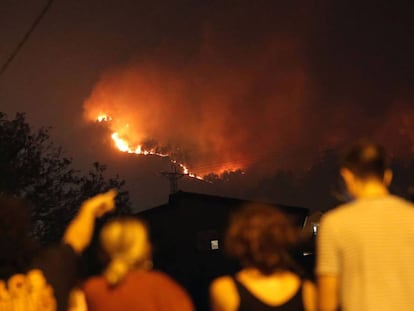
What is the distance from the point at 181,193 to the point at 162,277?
29.0 metres

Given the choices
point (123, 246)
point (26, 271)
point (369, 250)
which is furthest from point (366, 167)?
point (26, 271)

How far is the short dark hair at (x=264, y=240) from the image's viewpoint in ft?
12.2

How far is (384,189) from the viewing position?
11.7 feet

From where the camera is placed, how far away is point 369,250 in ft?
11.2

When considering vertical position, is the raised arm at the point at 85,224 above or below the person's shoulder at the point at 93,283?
above

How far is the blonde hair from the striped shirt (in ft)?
3.28

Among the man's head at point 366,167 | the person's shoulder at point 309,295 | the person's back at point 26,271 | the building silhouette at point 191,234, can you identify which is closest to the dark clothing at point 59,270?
the person's back at point 26,271

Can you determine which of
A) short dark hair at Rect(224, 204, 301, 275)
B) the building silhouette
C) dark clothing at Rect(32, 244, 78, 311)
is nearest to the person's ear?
short dark hair at Rect(224, 204, 301, 275)

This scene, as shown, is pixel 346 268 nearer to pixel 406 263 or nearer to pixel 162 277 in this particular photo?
pixel 406 263

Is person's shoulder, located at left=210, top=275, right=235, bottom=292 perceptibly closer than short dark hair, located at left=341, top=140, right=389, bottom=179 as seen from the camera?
No

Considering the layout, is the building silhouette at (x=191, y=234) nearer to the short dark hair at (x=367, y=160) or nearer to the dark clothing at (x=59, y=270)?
the dark clothing at (x=59, y=270)

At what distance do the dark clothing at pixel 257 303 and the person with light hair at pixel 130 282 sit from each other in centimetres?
36

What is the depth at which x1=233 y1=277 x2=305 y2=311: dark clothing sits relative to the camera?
3623 mm

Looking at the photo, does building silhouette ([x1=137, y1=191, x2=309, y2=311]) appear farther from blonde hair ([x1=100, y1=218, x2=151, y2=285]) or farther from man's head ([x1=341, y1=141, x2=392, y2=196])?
man's head ([x1=341, y1=141, x2=392, y2=196])
